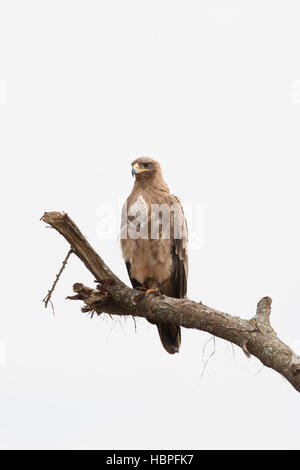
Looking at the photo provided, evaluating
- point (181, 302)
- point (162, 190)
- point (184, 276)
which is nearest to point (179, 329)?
point (184, 276)

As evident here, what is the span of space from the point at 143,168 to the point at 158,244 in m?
1.03

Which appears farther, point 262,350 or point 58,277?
point 58,277

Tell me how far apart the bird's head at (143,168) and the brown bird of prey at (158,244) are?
42 millimetres

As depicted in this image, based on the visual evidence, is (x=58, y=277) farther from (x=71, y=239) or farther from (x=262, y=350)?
(x=262, y=350)

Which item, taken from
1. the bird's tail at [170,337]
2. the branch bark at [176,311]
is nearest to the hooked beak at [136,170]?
the branch bark at [176,311]

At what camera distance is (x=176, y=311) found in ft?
21.0

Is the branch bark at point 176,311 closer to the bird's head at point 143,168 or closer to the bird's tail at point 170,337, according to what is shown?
the bird's tail at point 170,337

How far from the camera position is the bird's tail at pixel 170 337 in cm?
749

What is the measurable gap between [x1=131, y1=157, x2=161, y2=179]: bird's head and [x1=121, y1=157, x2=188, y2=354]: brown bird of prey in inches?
1.7

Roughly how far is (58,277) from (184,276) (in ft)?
6.04

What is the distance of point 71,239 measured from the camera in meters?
6.52

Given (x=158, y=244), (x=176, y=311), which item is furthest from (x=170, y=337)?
(x=176, y=311)

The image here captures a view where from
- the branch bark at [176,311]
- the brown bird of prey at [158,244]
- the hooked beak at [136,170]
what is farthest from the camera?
the hooked beak at [136,170]

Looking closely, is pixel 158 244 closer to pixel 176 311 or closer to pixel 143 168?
pixel 143 168
